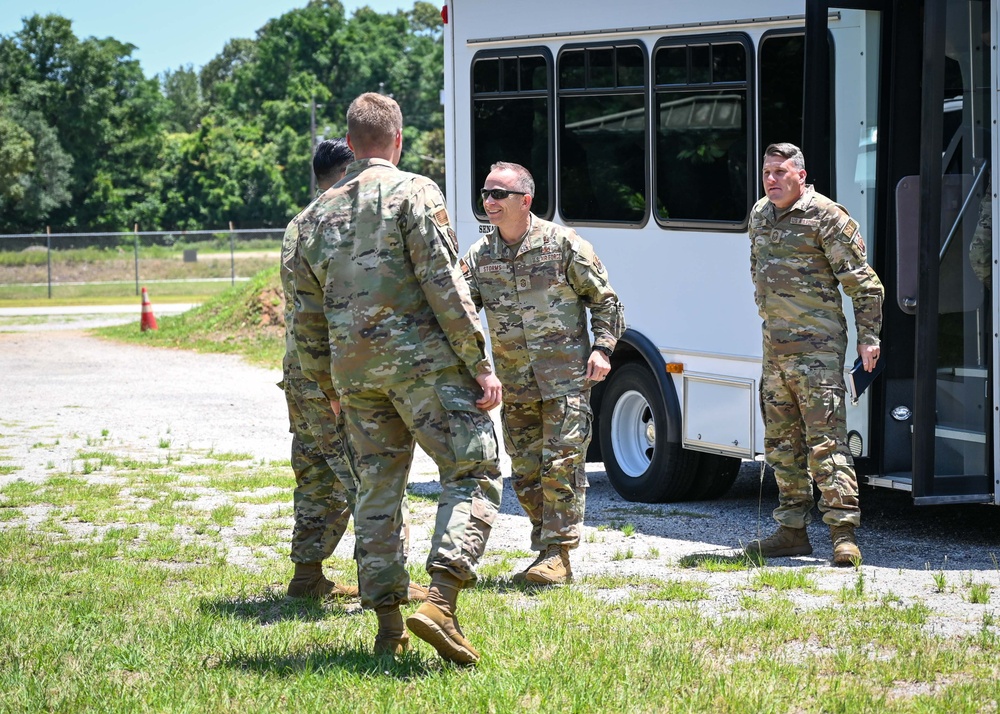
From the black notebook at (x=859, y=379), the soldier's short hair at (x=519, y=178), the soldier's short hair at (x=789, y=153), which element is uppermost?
the soldier's short hair at (x=789, y=153)

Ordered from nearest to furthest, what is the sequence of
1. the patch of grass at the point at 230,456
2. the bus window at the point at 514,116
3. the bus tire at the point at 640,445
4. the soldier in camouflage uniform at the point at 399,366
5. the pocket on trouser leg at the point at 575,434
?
the soldier in camouflage uniform at the point at 399,366
the pocket on trouser leg at the point at 575,434
the bus tire at the point at 640,445
the bus window at the point at 514,116
the patch of grass at the point at 230,456

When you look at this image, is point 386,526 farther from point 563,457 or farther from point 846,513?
point 846,513

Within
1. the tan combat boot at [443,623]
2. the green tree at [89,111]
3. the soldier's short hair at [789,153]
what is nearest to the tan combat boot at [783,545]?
the soldier's short hair at [789,153]

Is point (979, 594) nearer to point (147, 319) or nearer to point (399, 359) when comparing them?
point (399, 359)

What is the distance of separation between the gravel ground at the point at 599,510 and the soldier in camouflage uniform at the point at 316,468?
98 cm

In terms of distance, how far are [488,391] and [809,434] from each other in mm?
2477

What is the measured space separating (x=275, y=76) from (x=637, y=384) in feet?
236

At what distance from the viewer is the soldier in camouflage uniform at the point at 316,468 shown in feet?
18.5

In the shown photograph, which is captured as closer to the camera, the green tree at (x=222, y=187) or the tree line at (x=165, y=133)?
the tree line at (x=165, y=133)

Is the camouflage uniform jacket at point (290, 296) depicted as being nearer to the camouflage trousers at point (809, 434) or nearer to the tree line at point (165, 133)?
the camouflage trousers at point (809, 434)

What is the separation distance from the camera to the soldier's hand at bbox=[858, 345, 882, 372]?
20.4 feet

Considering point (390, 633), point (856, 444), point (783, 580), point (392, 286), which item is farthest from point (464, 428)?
point (856, 444)

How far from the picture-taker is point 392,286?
4.52 metres

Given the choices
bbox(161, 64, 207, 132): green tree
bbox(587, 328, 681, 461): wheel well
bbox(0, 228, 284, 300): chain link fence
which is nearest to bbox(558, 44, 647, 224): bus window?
bbox(587, 328, 681, 461): wheel well
